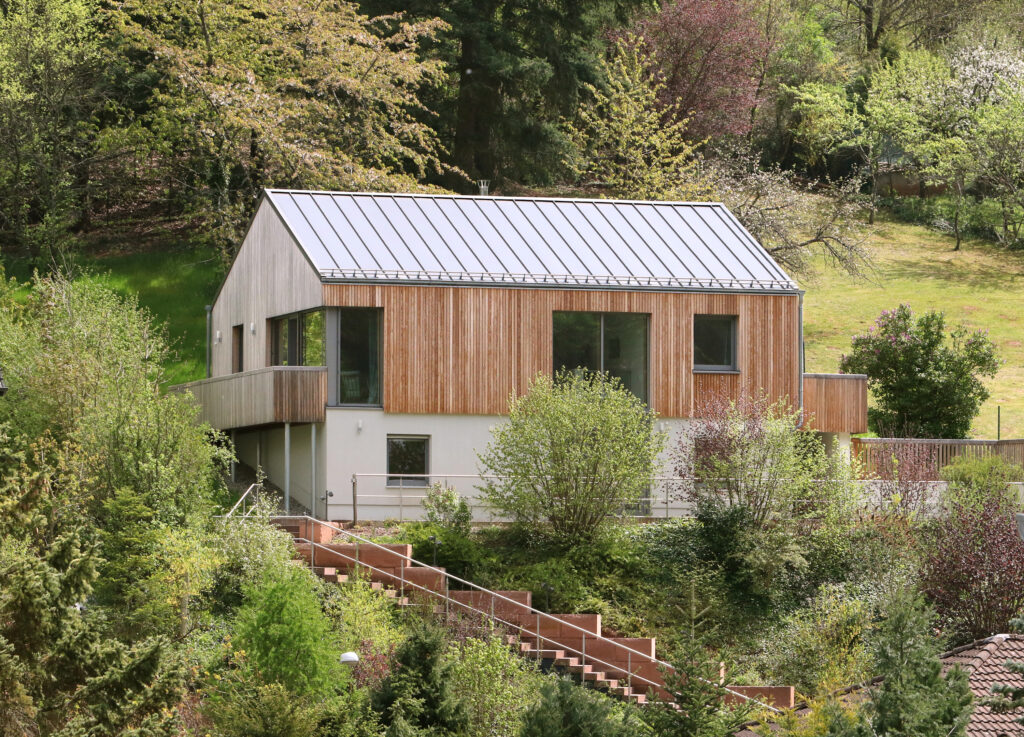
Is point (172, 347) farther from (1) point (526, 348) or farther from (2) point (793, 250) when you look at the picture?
(2) point (793, 250)

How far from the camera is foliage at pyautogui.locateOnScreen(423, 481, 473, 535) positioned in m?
30.5

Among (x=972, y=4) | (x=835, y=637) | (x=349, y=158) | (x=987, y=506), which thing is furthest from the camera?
(x=972, y=4)

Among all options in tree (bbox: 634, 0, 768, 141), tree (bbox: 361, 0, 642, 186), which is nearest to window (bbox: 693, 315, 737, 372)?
tree (bbox: 361, 0, 642, 186)

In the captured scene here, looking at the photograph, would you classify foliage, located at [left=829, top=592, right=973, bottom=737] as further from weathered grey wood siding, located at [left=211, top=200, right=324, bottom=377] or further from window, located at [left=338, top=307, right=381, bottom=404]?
weathered grey wood siding, located at [left=211, top=200, right=324, bottom=377]

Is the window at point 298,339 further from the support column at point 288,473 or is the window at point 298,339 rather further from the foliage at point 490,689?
the foliage at point 490,689

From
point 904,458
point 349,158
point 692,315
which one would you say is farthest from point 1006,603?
point 349,158

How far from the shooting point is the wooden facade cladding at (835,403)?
35.1 meters

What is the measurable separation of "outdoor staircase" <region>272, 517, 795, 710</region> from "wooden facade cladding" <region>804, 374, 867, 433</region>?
924 cm

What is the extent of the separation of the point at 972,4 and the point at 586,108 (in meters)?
28.6

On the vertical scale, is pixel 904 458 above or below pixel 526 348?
below

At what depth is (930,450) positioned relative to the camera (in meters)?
36.8

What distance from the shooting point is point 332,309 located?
32812 millimetres

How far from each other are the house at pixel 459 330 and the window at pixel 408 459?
4cm

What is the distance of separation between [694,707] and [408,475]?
11.8 meters
